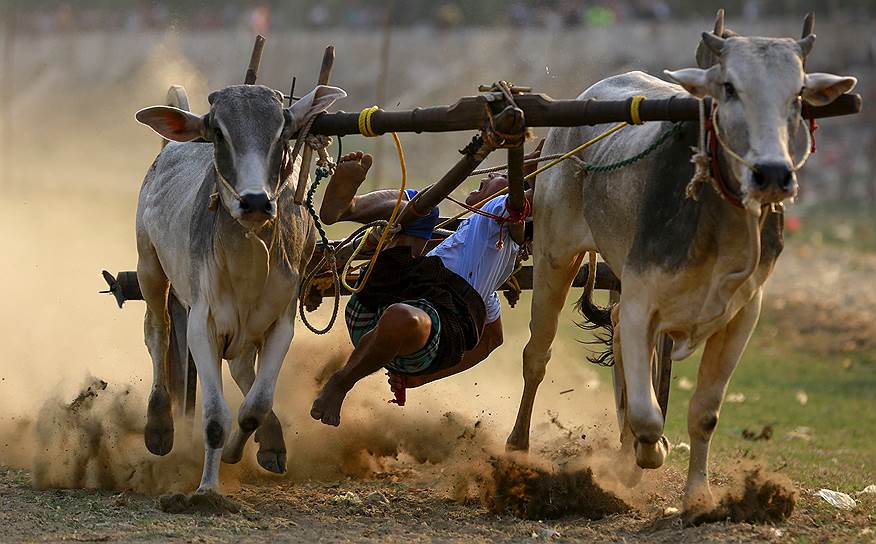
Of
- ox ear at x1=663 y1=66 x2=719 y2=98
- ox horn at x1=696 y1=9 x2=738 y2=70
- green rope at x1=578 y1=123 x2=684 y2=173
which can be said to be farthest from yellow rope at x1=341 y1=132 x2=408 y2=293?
ox ear at x1=663 y1=66 x2=719 y2=98

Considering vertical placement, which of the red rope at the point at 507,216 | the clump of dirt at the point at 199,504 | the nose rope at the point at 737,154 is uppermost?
the nose rope at the point at 737,154

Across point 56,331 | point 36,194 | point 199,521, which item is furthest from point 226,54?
point 199,521

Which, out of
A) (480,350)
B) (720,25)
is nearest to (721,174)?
(720,25)

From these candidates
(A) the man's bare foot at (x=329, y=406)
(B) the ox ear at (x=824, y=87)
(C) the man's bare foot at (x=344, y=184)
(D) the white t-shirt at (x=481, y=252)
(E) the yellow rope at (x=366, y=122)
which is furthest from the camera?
(D) the white t-shirt at (x=481, y=252)

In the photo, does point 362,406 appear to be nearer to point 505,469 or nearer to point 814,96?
point 505,469

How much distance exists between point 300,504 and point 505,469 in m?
1.02

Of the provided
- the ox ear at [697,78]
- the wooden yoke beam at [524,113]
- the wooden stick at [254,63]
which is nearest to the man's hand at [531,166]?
the wooden yoke beam at [524,113]

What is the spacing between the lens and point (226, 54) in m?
32.4

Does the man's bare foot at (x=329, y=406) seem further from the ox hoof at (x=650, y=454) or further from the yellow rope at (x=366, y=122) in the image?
the ox hoof at (x=650, y=454)

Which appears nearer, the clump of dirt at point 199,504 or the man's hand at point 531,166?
the clump of dirt at point 199,504

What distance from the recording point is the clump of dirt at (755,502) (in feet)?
19.8

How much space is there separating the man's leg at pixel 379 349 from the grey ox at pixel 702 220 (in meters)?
0.93

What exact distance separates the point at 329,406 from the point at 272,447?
57cm

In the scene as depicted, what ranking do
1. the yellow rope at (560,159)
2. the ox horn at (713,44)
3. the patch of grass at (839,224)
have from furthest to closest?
1. the patch of grass at (839,224)
2. the yellow rope at (560,159)
3. the ox horn at (713,44)
